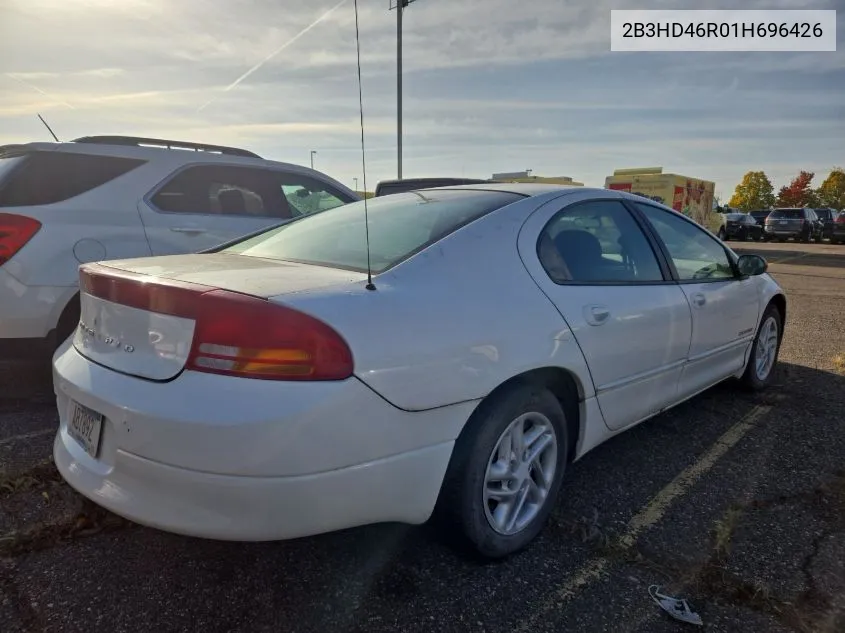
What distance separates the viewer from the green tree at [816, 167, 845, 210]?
235ft

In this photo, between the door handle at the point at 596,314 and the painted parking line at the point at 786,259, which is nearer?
the door handle at the point at 596,314

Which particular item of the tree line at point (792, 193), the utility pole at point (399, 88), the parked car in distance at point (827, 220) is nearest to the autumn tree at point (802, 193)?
the tree line at point (792, 193)

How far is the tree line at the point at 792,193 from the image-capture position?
71.9m

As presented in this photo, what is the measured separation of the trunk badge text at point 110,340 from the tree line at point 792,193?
85049mm

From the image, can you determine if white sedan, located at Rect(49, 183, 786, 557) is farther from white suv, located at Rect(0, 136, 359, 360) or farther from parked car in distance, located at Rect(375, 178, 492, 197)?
parked car in distance, located at Rect(375, 178, 492, 197)

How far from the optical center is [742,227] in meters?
30.4

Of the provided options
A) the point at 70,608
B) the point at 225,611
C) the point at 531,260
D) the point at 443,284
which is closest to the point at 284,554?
the point at 225,611

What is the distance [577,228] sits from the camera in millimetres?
2832

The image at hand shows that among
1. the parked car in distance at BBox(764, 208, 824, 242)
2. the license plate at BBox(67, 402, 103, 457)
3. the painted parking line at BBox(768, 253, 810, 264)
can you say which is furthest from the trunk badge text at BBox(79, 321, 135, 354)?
the parked car in distance at BBox(764, 208, 824, 242)

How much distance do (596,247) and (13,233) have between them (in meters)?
3.34

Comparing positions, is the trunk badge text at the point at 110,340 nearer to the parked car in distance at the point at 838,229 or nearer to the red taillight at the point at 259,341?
the red taillight at the point at 259,341

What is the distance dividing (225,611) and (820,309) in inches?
361

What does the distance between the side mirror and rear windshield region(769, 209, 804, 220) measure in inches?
1128

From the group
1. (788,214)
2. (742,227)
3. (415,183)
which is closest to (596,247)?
(415,183)
